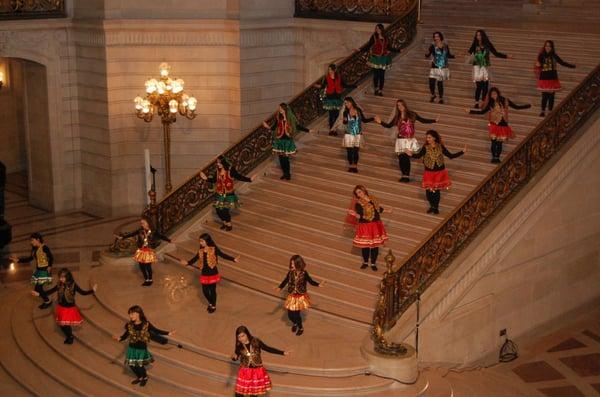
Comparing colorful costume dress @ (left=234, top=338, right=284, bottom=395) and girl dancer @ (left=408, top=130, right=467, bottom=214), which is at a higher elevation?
girl dancer @ (left=408, top=130, right=467, bottom=214)

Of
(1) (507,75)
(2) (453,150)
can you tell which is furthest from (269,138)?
(1) (507,75)

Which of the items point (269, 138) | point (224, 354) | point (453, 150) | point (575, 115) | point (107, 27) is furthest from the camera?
point (107, 27)

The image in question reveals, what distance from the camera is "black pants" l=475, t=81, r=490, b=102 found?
18172 millimetres

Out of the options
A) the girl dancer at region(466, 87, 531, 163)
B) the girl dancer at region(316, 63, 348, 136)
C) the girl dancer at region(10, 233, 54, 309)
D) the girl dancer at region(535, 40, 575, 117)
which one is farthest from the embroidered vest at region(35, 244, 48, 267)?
the girl dancer at region(535, 40, 575, 117)

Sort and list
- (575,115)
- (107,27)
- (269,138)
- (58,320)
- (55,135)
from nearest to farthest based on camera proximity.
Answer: (58,320) < (575,115) < (269,138) < (107,27) < (55,135)

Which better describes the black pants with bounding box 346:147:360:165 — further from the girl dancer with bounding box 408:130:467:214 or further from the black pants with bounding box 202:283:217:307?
the black pants with bounding box 202:283:217:307

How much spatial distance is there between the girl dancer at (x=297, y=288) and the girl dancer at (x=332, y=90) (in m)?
5.41

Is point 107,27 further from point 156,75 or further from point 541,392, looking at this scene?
point 541,392

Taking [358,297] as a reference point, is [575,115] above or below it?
above

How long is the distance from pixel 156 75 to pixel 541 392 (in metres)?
10.7

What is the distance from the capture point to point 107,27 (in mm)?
20828

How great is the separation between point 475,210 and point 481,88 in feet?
13.3

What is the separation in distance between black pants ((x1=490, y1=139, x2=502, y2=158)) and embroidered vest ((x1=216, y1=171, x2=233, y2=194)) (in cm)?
425

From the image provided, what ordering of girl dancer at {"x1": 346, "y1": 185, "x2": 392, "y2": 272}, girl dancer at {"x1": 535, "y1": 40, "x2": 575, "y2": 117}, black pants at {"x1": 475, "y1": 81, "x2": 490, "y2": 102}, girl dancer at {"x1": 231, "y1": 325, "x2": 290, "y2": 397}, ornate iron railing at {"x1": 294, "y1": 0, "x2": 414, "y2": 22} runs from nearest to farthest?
1. girl dancer at {"x1": 231, "y1": 325, "x2": 290, "y2": 397}
2. girl dancer at {"x1": 346, "y1": 185, "x2": 392, "y2": 272}
3. girl dancer at {"x1": 535, "y1": 40, "x2": 575, "y2": 117}
4. black pants at {"x1": 475, "y1": 81, "x2": 490, "y2": 102}
5. ornate iron railing at {"x1": 294, "y1": 0, "x2": 414, "y2": 22}
